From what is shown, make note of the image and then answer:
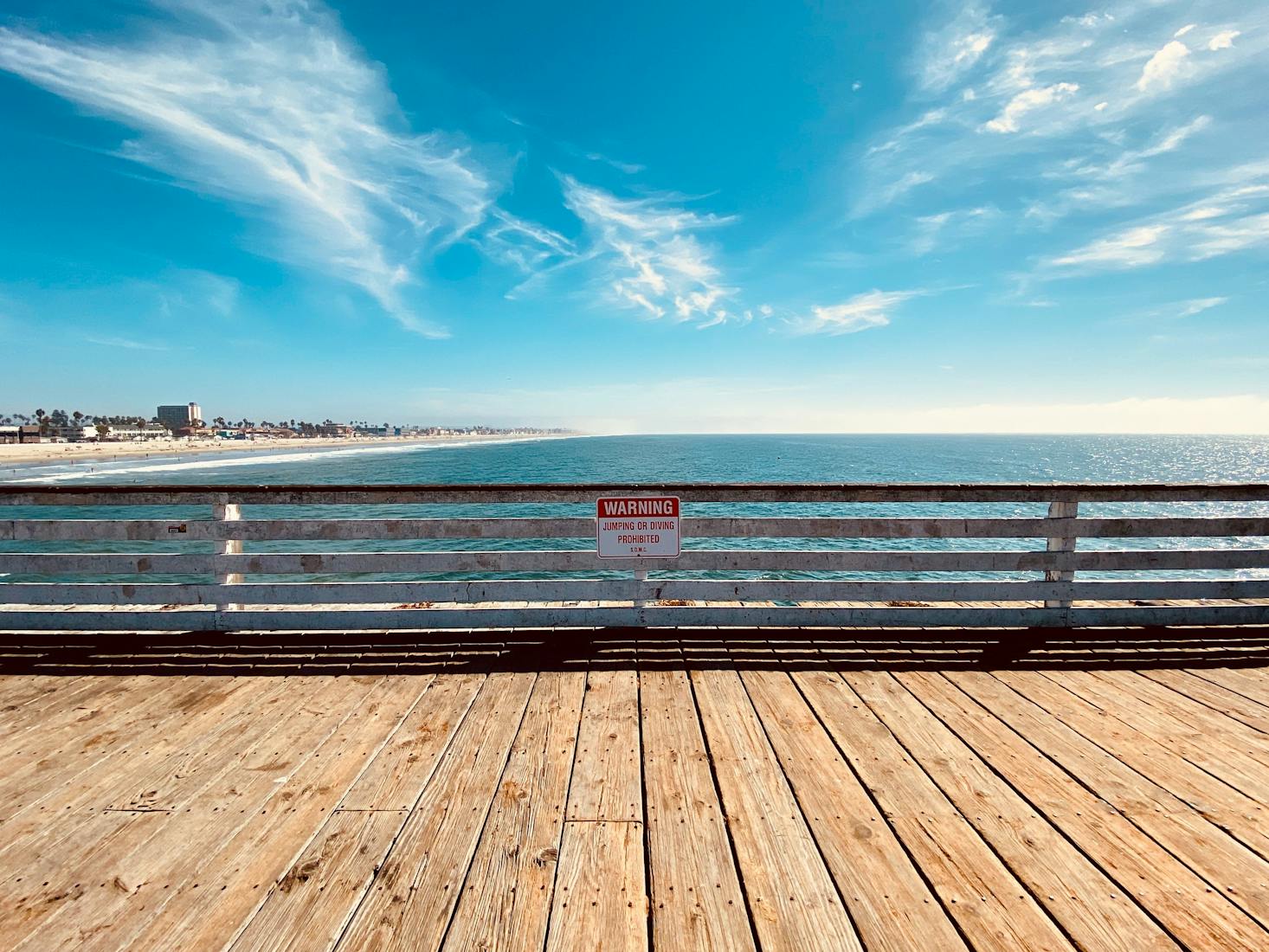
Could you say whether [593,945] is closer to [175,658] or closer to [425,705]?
[425,705]

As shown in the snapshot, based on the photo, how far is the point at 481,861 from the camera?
214cm

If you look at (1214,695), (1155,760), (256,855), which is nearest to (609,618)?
(256,855)

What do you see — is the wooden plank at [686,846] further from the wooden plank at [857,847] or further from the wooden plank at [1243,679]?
the wooden plank at [1243,679]

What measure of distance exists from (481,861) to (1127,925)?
2343 millimetres

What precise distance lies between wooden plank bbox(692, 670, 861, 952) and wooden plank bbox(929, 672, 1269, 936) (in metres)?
1.16

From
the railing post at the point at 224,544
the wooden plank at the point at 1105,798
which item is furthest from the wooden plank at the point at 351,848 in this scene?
the wooden plank at the point at 1105,798

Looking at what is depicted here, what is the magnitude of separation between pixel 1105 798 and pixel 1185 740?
99 centimetres

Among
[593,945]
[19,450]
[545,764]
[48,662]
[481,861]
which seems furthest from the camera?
[19,450]

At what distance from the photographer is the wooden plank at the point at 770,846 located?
185cm

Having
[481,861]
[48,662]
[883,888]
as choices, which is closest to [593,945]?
[481,861]

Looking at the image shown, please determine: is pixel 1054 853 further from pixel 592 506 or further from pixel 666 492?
pixel 592 506

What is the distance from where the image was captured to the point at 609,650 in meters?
4.12

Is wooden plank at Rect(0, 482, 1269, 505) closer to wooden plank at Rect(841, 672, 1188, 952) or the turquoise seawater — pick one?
the turquoise seawater

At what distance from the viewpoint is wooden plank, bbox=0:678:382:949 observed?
1903 millimetres
